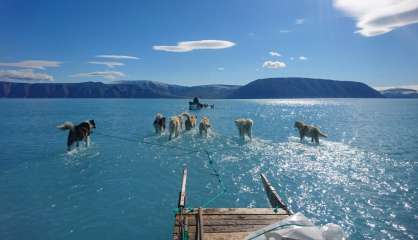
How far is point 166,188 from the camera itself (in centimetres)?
1391

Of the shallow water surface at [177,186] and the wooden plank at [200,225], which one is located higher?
the wooden plank at [200,225]

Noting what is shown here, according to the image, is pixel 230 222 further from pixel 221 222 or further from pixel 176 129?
pixel 176 129

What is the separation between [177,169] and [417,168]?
15.0m

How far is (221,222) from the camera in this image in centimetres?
899

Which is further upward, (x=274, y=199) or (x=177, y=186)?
(x=274, y=199)

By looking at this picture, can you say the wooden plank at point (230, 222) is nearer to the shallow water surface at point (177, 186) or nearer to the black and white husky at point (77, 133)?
the shallow water surface at point (177, 186)

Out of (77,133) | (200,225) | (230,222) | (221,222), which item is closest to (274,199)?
(230,222)

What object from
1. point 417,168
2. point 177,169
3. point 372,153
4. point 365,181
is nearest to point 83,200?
point 177,169

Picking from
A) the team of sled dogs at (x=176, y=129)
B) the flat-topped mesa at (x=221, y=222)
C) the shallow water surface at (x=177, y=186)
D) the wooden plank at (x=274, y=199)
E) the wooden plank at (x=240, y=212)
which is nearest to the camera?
the flat-topped mesa at (x=221, y=222)

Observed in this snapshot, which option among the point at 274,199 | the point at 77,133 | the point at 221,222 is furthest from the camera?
the point at 77,133

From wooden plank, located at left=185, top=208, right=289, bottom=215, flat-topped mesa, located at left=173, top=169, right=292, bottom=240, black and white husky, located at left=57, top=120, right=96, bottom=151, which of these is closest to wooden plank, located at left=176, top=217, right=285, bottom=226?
flat-topped mesa, located at left=173, top=169, right=292, bottom=240

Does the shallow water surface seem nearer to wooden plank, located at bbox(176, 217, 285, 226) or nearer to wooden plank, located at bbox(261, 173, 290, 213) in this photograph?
wooden plank, located at bbox(261, 173, 290, 213)

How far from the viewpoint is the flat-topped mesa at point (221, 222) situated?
27.1 feet

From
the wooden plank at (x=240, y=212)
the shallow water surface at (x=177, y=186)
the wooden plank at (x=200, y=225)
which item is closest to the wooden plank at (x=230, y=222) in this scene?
the wooden plank at (x=200, y=225)
